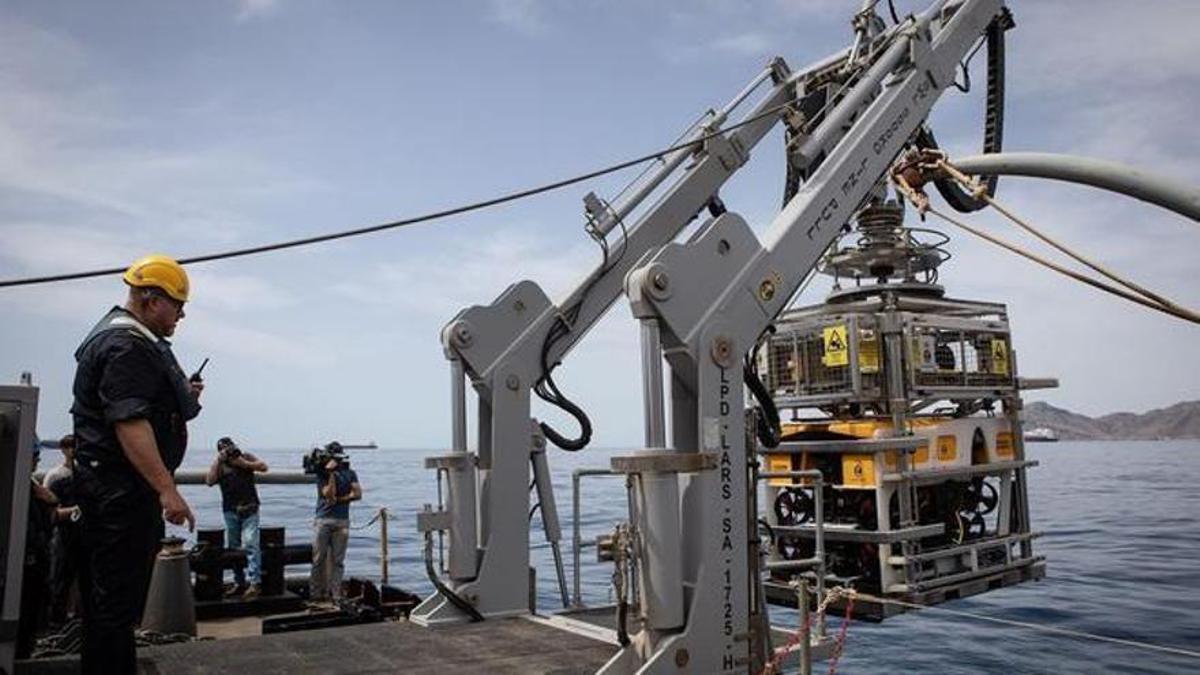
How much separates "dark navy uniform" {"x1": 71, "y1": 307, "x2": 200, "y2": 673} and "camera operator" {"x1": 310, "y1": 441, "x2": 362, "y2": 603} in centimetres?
608

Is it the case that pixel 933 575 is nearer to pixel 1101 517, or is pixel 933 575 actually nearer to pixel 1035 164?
pixel 1035 164

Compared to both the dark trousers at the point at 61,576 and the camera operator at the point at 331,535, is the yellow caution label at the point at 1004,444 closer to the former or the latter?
the camera operator at the point at 331,535

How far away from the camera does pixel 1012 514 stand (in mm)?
9594

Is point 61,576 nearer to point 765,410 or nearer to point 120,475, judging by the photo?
point 120,475

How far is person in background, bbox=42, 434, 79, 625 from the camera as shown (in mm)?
6148

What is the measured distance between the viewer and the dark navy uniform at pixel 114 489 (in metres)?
3.77

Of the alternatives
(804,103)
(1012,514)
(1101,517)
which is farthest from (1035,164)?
(1101,517)

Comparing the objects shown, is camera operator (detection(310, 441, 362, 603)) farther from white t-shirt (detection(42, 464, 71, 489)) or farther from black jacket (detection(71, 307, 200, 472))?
black jacket (detection(71, 307, 200, 472))

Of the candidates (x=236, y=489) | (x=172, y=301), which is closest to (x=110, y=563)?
(x=172, y=301)

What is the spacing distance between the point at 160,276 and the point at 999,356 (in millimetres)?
8727

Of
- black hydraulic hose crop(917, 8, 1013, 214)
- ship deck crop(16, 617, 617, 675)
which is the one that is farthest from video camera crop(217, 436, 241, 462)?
black hydraulic hose crop(917, 8, 1013, 214)

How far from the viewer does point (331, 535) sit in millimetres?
9945

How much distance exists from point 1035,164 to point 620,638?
14.3 feet

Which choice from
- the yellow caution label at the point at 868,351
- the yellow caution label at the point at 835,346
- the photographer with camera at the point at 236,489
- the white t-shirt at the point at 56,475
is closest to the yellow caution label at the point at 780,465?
the yellow caution label at the point at 835,346
